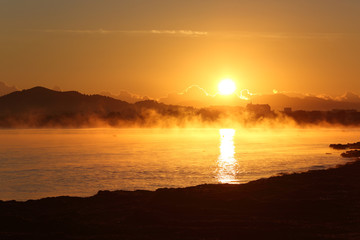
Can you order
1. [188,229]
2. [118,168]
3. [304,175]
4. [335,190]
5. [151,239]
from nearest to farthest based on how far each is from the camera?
[151,239] → [188,229] → [335,190] → [304,175] → [118,168]

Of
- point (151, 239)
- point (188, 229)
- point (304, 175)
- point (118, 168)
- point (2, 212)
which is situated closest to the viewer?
point (151, 239)

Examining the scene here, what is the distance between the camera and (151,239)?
15.4 m

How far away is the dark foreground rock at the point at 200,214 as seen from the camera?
16156 millimetres

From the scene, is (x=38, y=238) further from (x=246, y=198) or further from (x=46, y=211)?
(x=246, y=198)

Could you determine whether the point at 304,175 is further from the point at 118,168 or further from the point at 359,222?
the point at 118,168

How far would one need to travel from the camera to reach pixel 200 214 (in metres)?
19.2

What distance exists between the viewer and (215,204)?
21453 millimetres

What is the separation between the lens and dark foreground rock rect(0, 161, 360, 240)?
16156 mm

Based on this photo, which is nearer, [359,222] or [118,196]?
[359,222]

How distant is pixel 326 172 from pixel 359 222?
636 inches

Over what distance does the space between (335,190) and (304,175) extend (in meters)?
6.93

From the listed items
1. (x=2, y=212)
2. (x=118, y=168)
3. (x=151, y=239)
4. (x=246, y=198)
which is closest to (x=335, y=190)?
(x=246, y=198)

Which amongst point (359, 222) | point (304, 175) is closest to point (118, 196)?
point (359, 222)

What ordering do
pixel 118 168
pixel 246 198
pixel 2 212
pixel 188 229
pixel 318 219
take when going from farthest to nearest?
pixel 118 168 → pixel 246 198 → pixel 2 212 → pixel 318 219 → pixel 188 229
